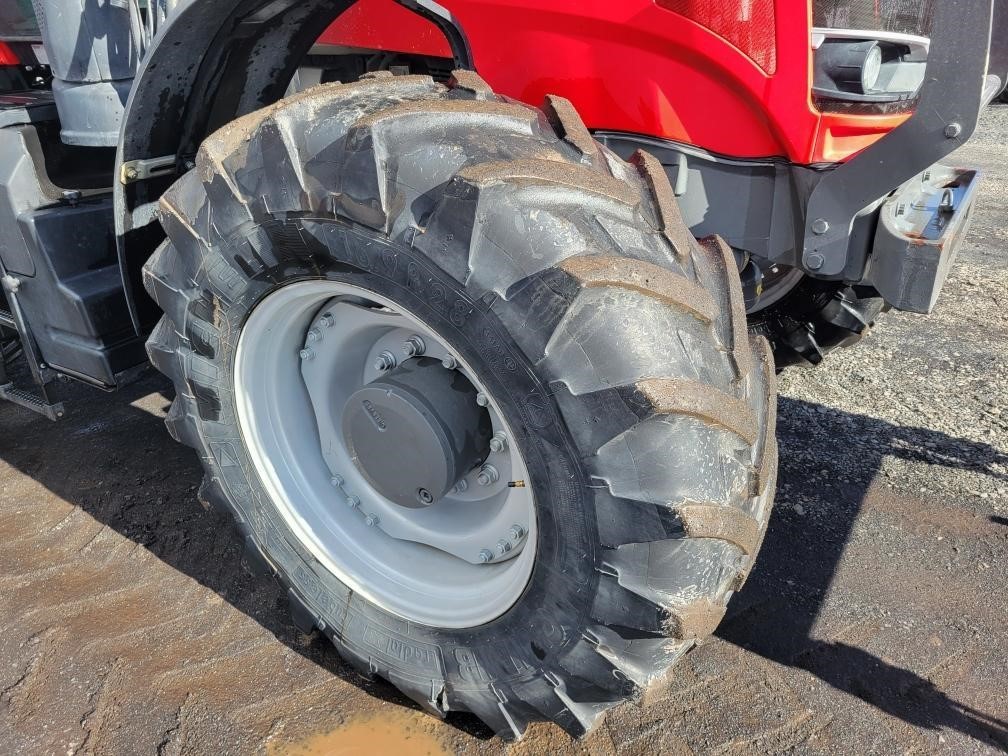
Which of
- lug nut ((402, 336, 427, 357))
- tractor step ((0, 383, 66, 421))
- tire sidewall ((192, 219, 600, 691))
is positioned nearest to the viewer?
tire sidewall ((192, 219, 600, 691))

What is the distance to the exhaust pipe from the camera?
2.17m

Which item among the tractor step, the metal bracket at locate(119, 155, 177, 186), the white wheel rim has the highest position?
the metal bracket at locate(119, 155, 177, 186)

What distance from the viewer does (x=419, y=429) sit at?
174 centimetres

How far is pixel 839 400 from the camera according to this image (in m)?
3.26

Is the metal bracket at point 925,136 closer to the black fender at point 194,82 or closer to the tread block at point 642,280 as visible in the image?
the tread block at point 642,280

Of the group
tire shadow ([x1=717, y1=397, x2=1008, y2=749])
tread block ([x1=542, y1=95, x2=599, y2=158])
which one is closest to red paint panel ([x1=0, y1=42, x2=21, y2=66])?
tread block ([x1=542, y1=95, x2=599, y2=158])

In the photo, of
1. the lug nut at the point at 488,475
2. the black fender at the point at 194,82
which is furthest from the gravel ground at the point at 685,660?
the black fender at the point at 194,82

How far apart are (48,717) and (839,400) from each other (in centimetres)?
290

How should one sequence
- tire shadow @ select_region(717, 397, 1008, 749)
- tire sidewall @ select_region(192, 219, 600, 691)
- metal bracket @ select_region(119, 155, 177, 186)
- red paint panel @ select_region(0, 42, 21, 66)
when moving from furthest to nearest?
red paint panel @ select_region(0, 42, 21, 66)
metal bracket @ select_region(119, 155, 177, 186)
tire shadow @ select_region(717, 397, 1008, 749)
tire sidewall @ select_region(192, 219, 600, 691)

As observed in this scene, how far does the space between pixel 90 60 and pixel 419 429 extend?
146cm

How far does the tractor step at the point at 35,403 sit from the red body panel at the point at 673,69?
5.79ft

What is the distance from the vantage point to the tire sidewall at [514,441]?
4.68 ft

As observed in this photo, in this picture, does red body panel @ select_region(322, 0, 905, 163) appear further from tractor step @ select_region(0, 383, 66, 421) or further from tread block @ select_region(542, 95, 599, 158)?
tractor step @ select_region(0, 383, 66, 421)

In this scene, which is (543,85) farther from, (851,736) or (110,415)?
(110,415)
